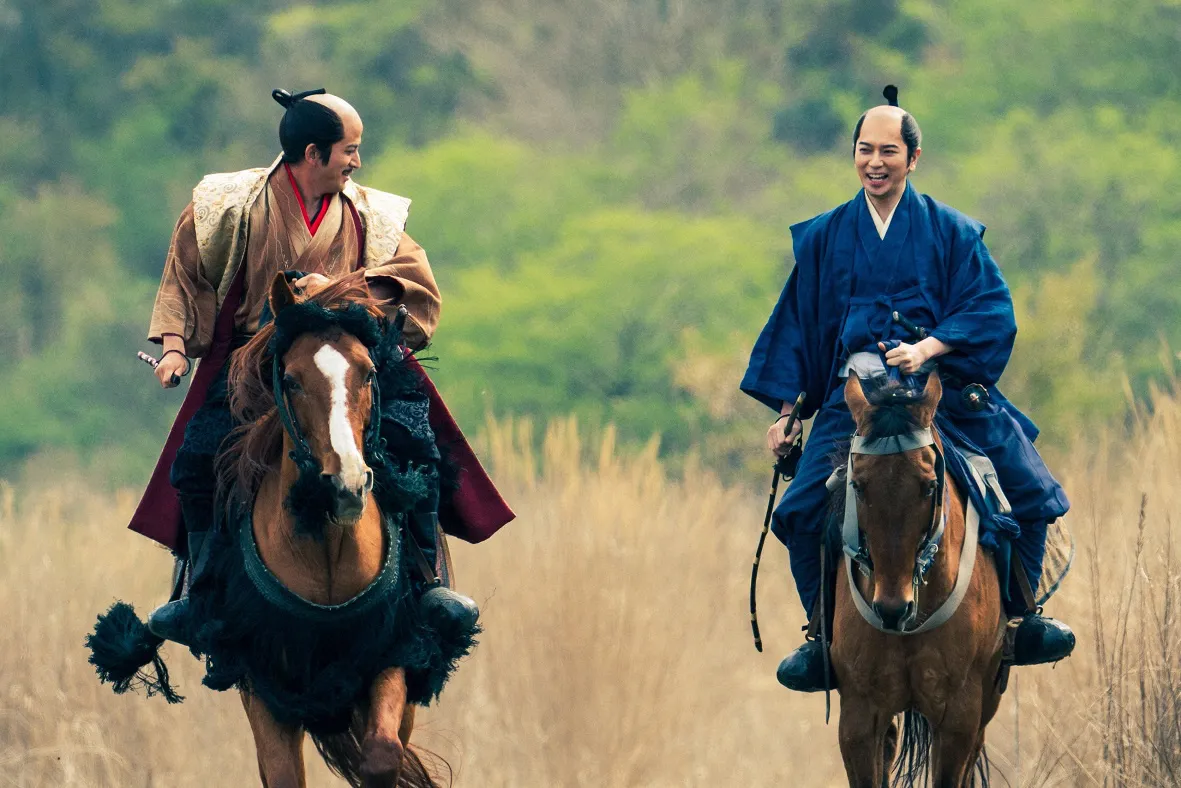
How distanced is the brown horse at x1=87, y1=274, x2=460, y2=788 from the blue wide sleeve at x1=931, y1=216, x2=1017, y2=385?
67.4 inches

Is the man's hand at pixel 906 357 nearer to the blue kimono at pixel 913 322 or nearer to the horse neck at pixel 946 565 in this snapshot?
the blue kimono at pixel 913 322

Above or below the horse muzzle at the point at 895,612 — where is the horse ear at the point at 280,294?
above

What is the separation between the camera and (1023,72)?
2512 cm

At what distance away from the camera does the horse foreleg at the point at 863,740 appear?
6.09m

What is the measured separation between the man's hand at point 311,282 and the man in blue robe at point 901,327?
1.54m

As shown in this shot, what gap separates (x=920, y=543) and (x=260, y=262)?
231cm

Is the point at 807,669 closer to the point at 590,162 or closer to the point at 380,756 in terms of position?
the point at 380,756

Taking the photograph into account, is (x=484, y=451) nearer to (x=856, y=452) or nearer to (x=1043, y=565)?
(x=1043, y=565)

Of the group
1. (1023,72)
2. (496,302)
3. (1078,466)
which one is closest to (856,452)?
(1078,466)

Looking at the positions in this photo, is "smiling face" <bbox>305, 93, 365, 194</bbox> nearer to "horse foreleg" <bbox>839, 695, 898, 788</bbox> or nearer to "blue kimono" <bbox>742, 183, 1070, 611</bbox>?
"blue kimono" <bbox>742, 183, 1070, 611</bbox>

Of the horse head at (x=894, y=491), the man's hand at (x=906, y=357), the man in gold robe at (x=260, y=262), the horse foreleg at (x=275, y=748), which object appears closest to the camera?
the horse head at (x=894, y=491)

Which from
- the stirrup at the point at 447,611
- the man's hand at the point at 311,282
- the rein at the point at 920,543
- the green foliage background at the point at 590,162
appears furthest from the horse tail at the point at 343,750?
the green foliage background at the point at 590,162

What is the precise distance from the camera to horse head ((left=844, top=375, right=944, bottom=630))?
5.57 m

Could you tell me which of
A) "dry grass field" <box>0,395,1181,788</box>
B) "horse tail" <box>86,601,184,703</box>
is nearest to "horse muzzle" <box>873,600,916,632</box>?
"horse tail" <box>86,601,184,703</box>
